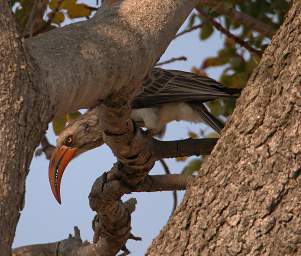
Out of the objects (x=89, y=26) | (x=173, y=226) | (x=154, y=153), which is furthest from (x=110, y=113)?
(x=173, y=226)

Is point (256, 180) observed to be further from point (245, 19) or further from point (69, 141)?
point (69, 141)

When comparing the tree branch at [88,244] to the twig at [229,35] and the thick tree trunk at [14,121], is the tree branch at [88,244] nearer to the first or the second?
the twig at [229,35]

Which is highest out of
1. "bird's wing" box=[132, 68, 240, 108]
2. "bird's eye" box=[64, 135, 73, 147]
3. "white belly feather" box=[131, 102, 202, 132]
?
"bird's wing" box=[132, 68, 240, 108]

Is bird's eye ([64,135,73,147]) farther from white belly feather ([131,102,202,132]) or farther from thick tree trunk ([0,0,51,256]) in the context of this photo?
thick tree trunk ([0,0,51,256])

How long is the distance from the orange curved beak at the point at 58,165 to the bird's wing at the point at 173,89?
1154 millimetres

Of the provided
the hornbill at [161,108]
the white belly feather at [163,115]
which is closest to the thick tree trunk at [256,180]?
the hornbill at [161,108]

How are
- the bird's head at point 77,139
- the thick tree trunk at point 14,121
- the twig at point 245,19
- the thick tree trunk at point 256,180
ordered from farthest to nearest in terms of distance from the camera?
the bird's head at point 77,139, the twig at point 245,19, the thick tree trunk at point 256,180, the thick tree trunk at point 14,121

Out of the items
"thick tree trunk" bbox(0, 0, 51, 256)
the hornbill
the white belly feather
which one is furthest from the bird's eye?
"thick tree trunk" bbox(0, 0, 51, 256)

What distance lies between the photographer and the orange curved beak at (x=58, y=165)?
5.49 m

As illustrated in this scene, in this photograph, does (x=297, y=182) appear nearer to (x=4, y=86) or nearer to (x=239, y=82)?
(x=4, y=86)

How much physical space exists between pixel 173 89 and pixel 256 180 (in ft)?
17.9

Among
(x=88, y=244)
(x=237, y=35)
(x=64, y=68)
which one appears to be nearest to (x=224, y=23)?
(x=237, y=35)

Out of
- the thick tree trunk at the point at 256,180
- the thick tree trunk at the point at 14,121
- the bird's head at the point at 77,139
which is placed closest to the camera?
the thick tree trunk at the point at 14,121

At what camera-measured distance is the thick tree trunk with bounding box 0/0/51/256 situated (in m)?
2.10
